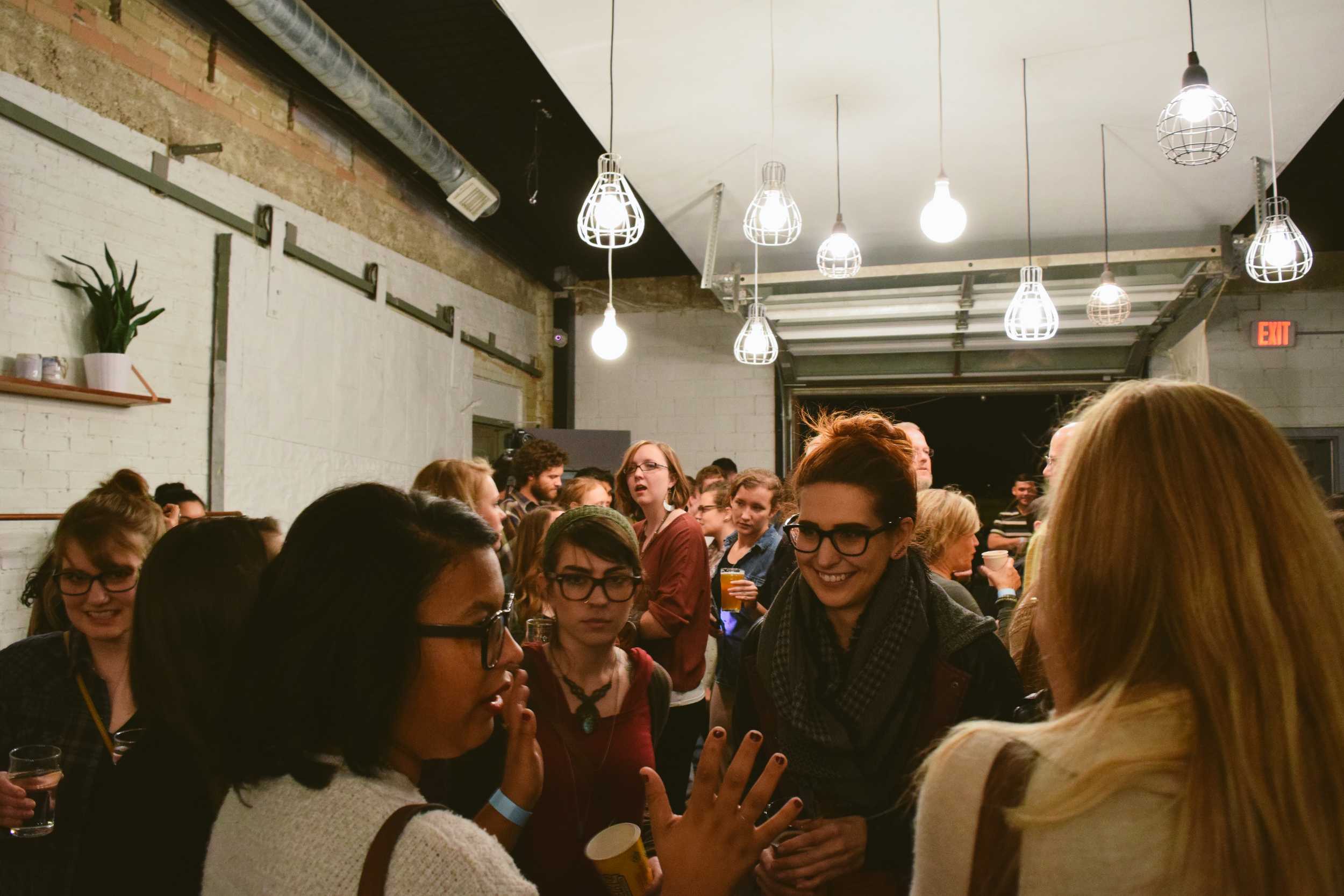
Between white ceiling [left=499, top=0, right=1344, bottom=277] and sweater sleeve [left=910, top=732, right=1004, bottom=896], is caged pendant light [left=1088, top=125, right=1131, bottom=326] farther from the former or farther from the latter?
sweater sleeve [left=910, top=732, right=1004, bottom=896]

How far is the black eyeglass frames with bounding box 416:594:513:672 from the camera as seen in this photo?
100 cm

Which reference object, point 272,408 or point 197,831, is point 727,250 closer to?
point 272,408

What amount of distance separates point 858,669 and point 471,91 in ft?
17.2

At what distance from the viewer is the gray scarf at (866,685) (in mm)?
1506

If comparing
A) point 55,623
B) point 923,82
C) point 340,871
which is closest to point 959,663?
point 340,871

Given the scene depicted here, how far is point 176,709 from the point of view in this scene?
1276 millimetres

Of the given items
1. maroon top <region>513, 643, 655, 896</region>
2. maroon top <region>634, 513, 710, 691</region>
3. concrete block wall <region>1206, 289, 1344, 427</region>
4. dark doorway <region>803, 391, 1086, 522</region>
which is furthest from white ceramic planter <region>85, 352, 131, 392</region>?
dark doorway <region>803, 391, 1086, 522</region>

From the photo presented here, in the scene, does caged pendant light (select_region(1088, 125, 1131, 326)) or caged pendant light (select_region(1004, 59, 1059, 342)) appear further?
caged pendant light (select_region(1088, 125, 1131, 326))

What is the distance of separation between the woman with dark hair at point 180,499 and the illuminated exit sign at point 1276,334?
27.4ft

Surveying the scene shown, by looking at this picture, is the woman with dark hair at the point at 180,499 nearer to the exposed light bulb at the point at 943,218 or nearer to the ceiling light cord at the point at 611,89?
the ceiling light cord at the point at 611,89

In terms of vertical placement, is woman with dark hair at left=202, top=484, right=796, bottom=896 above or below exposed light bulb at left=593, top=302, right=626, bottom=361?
below

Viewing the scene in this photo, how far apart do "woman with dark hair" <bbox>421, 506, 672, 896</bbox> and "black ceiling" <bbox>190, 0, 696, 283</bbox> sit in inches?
147

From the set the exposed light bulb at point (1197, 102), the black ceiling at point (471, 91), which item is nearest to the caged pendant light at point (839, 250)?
the exposed light bulb at point (1197, 102)

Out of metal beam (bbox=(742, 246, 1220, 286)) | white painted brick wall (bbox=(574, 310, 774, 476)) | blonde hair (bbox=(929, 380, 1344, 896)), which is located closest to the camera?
blonde hair (bbox=(929, 380, 1344, 896))
